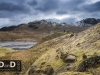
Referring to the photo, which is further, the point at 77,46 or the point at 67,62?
the point at 77,46

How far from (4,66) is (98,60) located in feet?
40.1

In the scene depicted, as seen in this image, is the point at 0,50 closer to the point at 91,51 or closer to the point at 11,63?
the point at 11,63

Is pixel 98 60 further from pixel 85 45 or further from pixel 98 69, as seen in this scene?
pixel 85 45

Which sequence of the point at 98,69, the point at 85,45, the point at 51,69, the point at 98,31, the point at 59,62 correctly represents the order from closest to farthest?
the point at 98,69 < the point at 51,69 < the point at 59,62 < the point at 85,45 < the point at 98,31

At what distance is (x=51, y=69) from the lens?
25.4 m

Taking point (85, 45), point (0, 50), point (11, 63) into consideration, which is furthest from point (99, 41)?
point (0, 50)

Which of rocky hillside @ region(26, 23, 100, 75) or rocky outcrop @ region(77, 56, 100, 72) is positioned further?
rocky hillside @ region(26, 23, 100, 75)

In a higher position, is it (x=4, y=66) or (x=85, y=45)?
(x=85, y=45)

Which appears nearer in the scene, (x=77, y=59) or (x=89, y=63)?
(x=89, y=63)

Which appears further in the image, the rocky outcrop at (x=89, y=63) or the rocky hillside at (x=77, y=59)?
the rocky hillside at (x=77, y=59)

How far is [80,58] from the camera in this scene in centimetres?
2555

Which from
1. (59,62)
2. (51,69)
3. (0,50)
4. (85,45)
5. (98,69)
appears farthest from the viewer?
(0,50)

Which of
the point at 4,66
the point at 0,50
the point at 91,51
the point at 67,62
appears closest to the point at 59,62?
the point at 67,62

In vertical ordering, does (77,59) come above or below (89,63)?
below
